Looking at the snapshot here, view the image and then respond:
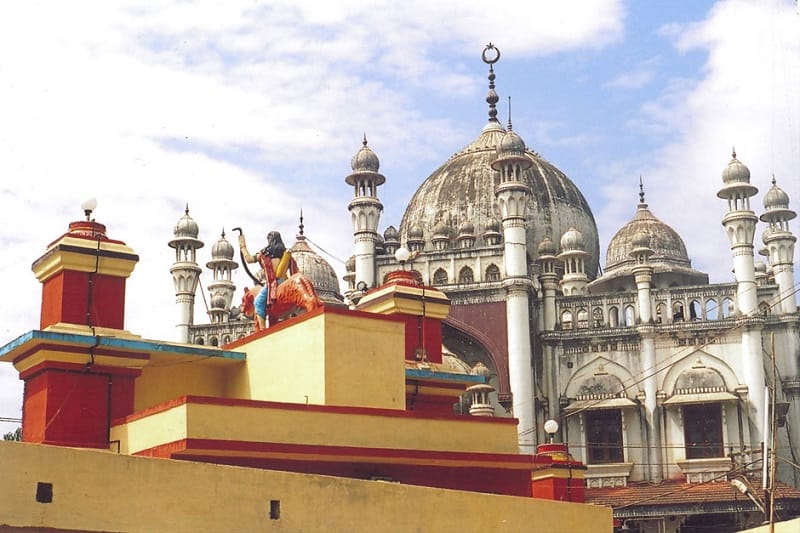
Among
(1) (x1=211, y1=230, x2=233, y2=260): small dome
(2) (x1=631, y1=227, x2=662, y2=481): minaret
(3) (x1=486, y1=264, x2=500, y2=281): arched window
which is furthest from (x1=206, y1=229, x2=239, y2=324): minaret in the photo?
(2) (x1=631, y1=227, x2=662, y2=481): minaret

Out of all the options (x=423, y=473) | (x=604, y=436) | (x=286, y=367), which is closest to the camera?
(x=423, y=473)

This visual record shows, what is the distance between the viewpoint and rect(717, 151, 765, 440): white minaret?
36625mm

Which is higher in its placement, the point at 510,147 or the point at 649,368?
the point at 510,147

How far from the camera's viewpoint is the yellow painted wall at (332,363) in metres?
16.6

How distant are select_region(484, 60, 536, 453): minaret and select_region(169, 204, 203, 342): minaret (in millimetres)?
11719

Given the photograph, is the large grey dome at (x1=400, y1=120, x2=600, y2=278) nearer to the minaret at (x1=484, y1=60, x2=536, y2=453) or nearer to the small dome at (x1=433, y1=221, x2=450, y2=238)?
the small dome at (x1=433, y1=221, x2=450, y2=238)

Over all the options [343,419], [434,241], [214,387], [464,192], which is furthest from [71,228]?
[464,192]

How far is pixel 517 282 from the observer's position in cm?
3841

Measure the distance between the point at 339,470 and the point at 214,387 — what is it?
3345 mm

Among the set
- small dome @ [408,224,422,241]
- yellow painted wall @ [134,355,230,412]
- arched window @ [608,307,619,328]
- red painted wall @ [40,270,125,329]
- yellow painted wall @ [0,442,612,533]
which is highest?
small dome @ [408,224,422,241]

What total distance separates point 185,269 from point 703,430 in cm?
1928

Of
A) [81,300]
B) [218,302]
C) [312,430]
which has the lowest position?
[312,430]

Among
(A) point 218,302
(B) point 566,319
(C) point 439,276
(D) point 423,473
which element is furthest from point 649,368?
(D) point 423,473

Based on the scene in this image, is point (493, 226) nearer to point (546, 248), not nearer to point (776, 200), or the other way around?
point (546, 248)
